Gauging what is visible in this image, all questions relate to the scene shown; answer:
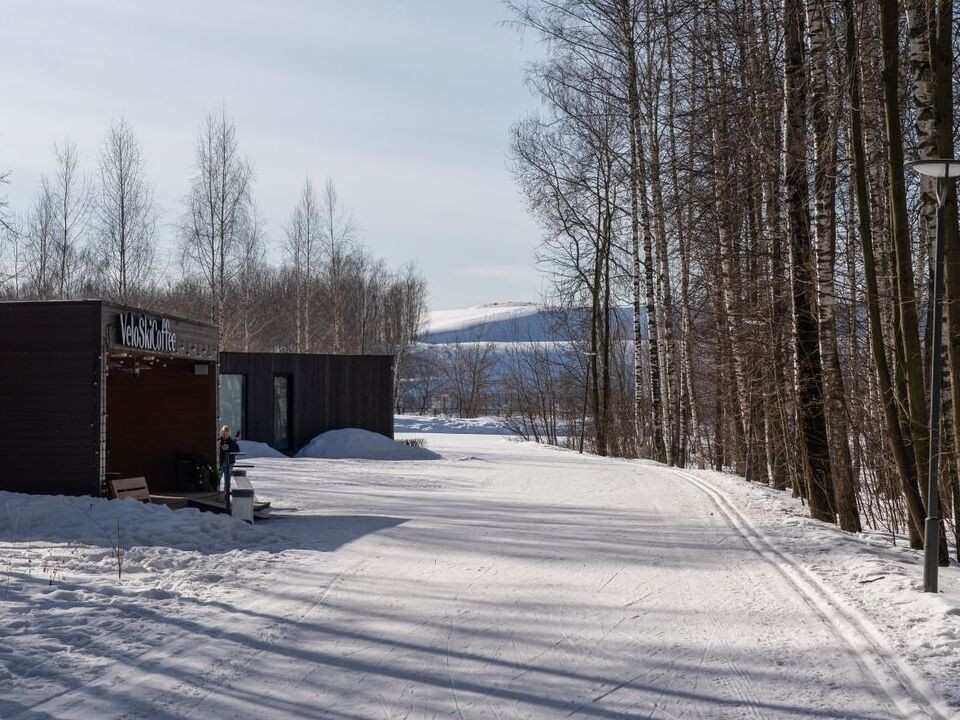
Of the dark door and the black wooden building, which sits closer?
the black wooden building

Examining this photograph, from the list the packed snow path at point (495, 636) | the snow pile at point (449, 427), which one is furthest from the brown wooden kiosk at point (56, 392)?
the snow pile at point (449, 427)

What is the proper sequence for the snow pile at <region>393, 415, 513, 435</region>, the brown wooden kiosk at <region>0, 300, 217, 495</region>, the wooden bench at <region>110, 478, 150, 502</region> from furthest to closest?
the snow pile at <region>393, 415, 513, 435</region> < the wooden bench at <region>110, 478, 150, 502</region> < the brown wooden kiosk at <region>0, 300, 217, 495</region>

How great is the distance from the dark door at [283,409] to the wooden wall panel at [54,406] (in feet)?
57.4

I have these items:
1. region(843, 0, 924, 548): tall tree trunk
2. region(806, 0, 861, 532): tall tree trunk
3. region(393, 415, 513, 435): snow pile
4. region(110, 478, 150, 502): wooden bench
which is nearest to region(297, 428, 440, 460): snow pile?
region(110, 478, 150, 502): wooden bench

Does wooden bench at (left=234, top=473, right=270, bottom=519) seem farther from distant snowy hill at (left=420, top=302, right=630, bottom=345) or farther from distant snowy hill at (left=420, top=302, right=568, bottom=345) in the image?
distant snowy hill at (left=420, top=302, right=568, bottom=345)

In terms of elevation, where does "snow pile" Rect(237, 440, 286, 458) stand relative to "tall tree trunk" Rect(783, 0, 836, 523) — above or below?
below

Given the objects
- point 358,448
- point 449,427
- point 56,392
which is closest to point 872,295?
point 56,392

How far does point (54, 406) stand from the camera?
1270cm

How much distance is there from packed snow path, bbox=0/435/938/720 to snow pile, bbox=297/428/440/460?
15.0 meters

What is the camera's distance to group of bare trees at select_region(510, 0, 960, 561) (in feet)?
34.9

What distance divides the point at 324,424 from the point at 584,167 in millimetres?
11707

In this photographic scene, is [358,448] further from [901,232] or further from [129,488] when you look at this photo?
[901,232]

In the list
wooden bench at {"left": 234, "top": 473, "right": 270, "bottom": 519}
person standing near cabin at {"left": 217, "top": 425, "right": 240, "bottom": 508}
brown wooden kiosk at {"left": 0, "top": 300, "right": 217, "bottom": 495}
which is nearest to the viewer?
brown wooden kiosk at {"left": 0, "top": 300, "right": 217, "bottom": 495}

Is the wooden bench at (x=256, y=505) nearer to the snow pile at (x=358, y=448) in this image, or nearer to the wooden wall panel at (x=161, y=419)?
the wooden wall panel at (x=161, y=419)
